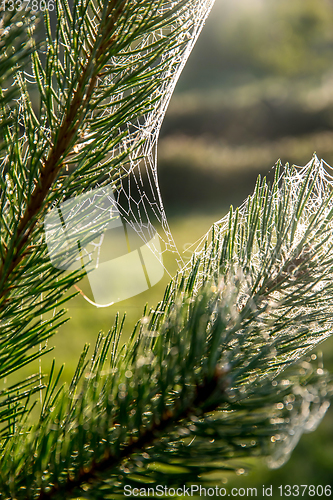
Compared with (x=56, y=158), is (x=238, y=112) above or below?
above

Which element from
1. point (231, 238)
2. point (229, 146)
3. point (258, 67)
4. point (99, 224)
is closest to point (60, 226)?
point (99, 224)

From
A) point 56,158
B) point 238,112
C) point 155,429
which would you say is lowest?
point 155,429

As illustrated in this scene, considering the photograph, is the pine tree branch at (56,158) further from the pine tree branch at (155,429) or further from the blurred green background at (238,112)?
the blurred green background at (238,112)

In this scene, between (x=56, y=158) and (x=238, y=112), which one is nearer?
(x=56, y=158)

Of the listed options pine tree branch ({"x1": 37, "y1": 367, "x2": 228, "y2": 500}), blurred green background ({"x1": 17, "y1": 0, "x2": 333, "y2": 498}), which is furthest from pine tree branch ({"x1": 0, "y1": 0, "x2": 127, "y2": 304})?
blurred green background ({"x1": 17, "y1": 0, "x2": 333, "y2": 498})

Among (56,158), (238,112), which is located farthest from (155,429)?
(238,112)

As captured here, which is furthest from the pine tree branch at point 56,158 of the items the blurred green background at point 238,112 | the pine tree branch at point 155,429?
the blurred green background at point 238,112

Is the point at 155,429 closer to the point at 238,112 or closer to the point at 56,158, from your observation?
the point at 56,158

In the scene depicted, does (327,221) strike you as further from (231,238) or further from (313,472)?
(313,472)
